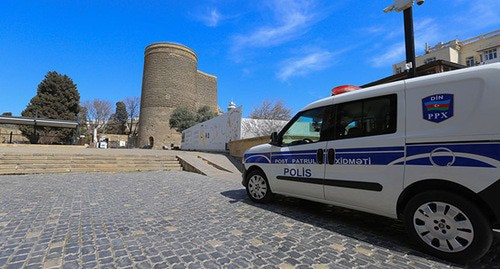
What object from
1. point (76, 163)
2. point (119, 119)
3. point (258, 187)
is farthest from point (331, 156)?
point (119, 119)

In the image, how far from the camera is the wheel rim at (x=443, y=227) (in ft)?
8.51

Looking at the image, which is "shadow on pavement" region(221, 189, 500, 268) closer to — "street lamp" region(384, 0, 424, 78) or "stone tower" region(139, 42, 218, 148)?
"street lamp" region(384, 0, 424, 78)

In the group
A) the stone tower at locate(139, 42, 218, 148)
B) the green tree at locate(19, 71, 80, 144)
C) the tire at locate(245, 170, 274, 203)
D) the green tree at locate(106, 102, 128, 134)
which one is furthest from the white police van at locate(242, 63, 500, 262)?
the green tree at locate(106, 102, 128, 134)

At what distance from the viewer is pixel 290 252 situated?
2.88 m

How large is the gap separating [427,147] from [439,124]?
28 cm

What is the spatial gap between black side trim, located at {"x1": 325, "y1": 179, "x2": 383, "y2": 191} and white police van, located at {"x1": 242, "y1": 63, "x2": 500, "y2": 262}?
1 centimetres

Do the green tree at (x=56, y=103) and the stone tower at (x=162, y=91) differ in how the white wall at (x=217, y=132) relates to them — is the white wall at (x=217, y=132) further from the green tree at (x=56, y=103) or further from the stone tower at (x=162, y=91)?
the stone tower at (x=162, y=91)

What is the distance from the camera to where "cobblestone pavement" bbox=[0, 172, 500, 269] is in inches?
104

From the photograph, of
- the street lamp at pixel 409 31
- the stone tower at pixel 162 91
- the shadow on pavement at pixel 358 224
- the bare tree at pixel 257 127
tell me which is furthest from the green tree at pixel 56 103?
the street lamp at pixel 409 31

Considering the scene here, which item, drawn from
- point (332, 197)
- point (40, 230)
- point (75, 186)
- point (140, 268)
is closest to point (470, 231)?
point (332, 197)

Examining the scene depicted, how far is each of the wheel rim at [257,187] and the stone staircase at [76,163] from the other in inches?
313

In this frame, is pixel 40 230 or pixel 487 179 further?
pixel 40 230

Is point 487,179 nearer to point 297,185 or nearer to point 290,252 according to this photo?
point 290,252

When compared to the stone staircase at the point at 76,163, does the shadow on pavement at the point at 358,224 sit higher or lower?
lower
